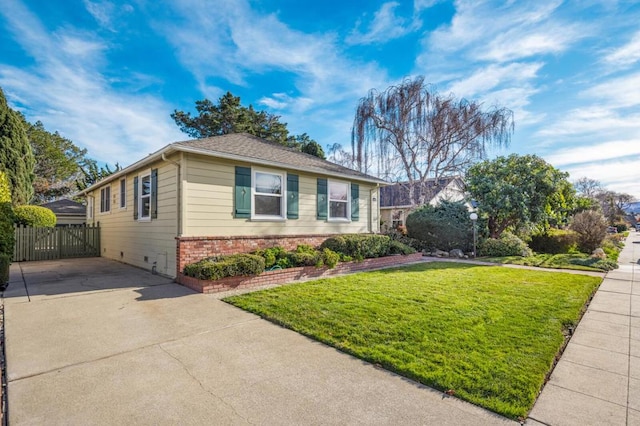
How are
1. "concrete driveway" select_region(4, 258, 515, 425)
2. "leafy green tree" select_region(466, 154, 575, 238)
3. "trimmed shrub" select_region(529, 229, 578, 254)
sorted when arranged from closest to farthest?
"concrete driveway" select_region(4, 258, 515, 425) < "leafy green tree" select_region(466, 154, 575, 238) < "trimmed shrub" select_region(529, 229, 578, 254)

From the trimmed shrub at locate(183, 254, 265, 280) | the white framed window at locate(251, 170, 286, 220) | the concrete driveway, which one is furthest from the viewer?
the white framed window at locate(251, 170, 286, 220)

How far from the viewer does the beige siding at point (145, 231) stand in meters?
7.99

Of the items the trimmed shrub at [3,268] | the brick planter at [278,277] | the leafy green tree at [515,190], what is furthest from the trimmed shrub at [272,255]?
the leafy green tree at [515,190]

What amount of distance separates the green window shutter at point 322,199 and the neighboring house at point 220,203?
3 cm

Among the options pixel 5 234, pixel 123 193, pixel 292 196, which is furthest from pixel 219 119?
pixel 5 234

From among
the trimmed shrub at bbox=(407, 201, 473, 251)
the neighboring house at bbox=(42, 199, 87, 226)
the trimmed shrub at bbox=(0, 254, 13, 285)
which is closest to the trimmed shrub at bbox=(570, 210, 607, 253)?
the trimmed shrub at bbox=(407, 201, 473, 251)

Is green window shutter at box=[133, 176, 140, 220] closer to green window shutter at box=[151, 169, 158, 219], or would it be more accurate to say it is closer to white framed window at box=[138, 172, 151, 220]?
white framed window at box=[138, 172, 151, 220]

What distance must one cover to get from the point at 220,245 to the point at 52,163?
30835 millimetres

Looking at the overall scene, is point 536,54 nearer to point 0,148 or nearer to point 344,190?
point 344,190

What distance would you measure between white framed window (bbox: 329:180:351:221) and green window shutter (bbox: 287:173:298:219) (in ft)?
5.50

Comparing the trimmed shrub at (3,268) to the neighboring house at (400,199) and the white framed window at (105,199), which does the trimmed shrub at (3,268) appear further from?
the neighboring house at (400,199)

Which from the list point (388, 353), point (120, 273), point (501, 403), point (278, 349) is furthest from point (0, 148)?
point (501, 403)

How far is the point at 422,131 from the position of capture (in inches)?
680

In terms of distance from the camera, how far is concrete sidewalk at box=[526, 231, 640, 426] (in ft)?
7.86
